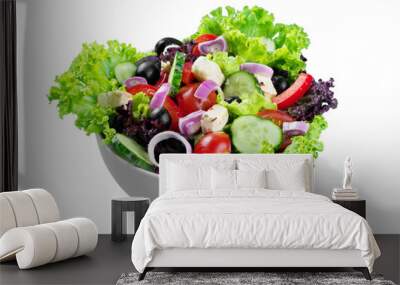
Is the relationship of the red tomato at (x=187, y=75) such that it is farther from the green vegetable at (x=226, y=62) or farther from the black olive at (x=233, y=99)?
the black olive at (x=233, y=99)

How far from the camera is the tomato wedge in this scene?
23.9 feet

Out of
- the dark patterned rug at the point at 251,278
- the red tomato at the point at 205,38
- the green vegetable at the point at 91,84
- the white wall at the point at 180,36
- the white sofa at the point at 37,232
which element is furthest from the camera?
the white wall at the point at 180,36

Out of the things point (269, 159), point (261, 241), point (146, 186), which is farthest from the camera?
point (146, 186)

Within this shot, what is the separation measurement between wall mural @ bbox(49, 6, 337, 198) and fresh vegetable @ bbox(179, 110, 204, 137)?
1cm

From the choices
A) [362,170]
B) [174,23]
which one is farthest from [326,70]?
[174,23]

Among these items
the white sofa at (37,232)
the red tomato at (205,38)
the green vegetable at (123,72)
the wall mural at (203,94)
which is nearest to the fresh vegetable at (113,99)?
the wall mural at (203,94)

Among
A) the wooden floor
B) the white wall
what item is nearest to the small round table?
the wooden floor

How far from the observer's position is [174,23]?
759 cm

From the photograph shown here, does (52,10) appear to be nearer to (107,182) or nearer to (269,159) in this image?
(107,182)

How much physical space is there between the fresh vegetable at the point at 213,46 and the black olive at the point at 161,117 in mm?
803

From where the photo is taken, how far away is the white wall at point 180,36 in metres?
7.58

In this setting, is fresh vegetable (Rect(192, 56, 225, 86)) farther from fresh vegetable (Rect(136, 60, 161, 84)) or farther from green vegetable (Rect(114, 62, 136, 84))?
green vegetable (Rect(114, 62, 136, 84))

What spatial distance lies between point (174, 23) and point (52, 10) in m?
1.36

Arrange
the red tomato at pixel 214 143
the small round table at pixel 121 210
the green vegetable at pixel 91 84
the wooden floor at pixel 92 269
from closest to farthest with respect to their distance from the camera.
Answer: the wooden floor at pixel 92 269 < the small round table at pixel 121 210 < the red tomato at pixel 214 143 < the green vegetable at pixel 91 84
